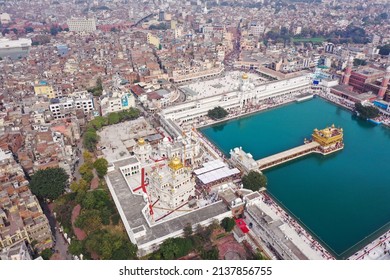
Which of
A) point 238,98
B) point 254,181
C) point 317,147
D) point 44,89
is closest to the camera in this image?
point 254,181

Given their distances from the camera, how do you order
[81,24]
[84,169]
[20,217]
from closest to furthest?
1. [20,217]
2. [84,169]
3. [81,24]

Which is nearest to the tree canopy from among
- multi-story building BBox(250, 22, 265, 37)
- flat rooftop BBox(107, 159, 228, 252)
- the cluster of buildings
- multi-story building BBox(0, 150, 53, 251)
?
the cluster of buildings

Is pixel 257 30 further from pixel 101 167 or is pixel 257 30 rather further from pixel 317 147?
pixel 101 167

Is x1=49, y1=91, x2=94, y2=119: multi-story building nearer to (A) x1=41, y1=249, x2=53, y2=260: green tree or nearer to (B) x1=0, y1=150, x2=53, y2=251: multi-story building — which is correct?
(B) x1=0, y1=150, x2=53, y2=251: multi-story building

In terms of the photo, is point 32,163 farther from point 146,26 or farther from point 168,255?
point 146,26

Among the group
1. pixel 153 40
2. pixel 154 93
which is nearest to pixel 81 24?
pixel 153 40

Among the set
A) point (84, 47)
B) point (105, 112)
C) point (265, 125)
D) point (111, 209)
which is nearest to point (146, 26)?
point (84, 47)
